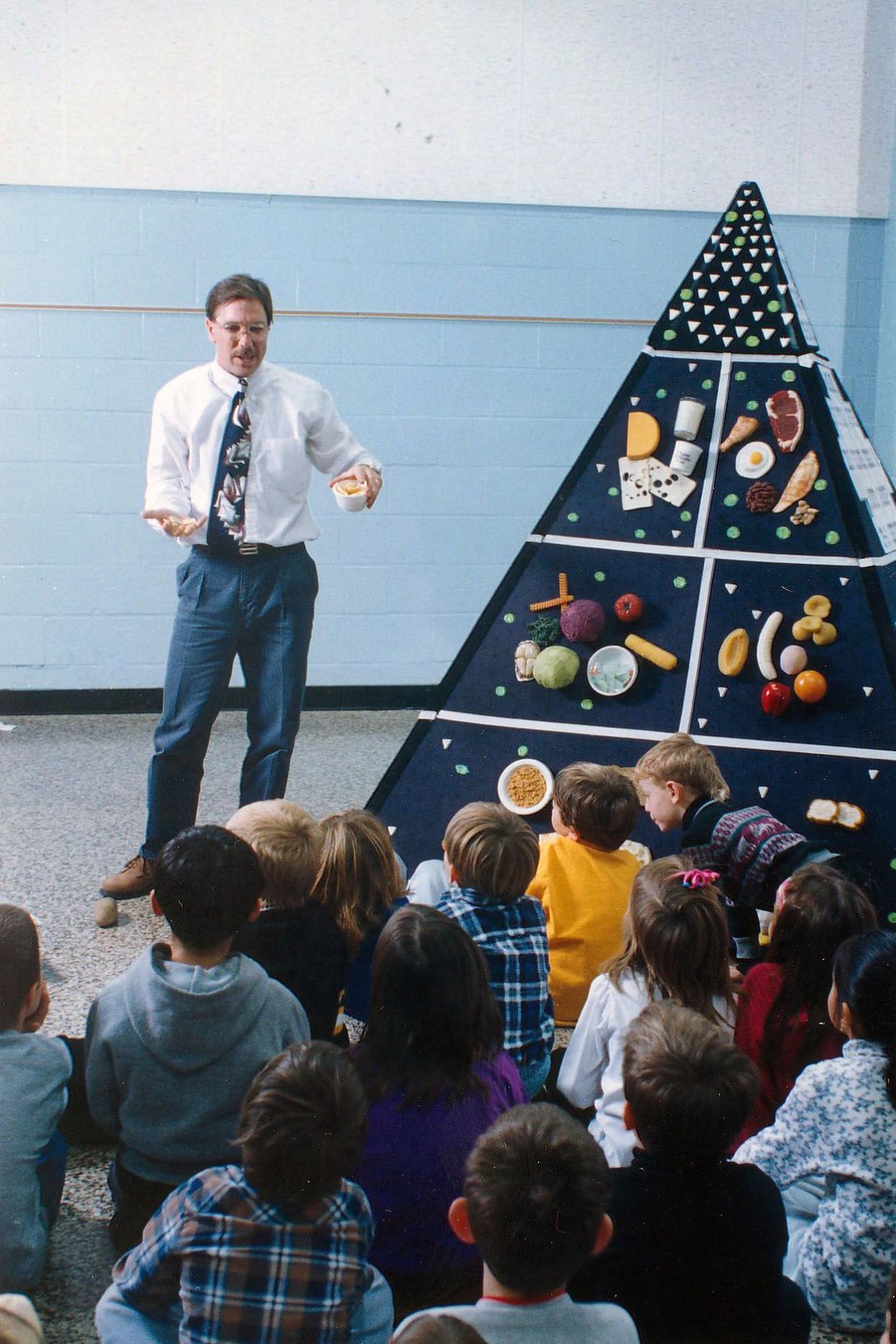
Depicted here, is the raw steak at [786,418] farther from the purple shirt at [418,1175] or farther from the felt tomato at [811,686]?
the purple shirt at [418,1175]

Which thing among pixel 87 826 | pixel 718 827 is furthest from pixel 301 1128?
pixel 87 826

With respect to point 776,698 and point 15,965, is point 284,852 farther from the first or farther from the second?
point 776,698

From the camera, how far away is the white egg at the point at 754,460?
2.52 meters

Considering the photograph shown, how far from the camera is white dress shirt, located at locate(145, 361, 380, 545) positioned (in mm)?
2730

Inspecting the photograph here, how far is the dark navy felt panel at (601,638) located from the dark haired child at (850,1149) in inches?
41.7

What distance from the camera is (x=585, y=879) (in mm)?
2125

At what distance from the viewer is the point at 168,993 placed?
151 cm

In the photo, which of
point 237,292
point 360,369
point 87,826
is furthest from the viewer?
point 360,369

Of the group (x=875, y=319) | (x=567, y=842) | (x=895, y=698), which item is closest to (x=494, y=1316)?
(x=567, y=842)

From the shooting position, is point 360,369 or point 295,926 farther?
point 360,369

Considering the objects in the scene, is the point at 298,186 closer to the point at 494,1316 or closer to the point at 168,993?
the point at 168,993

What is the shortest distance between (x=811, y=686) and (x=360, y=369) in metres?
2.53

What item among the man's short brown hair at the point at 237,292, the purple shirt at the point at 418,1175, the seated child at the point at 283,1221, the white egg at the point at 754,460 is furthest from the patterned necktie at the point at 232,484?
the seated child at the point at 283,1221

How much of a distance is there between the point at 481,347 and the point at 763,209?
78.5 inches
